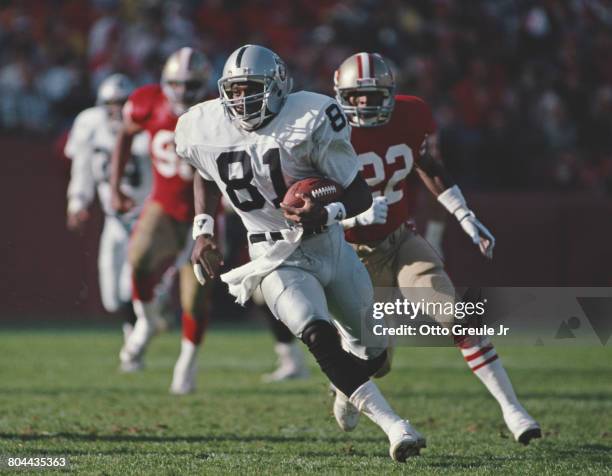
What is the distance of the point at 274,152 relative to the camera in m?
4.06

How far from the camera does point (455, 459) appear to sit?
4.08 m

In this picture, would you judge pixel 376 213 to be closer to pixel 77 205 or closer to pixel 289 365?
pixel 289 365

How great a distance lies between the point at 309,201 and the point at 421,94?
809 cm

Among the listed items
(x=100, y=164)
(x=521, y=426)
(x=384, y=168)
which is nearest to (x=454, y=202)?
(x=384, y=168)

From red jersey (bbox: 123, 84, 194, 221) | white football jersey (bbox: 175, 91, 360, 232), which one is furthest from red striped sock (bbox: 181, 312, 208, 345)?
white football jersey (bbox: 175, 91, 360, 232)

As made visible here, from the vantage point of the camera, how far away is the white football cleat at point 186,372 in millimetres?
6195

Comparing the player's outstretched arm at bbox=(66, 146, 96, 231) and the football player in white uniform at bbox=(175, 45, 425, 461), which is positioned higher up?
the football player in white uniform at bbox=(175, 45, 425, 461)

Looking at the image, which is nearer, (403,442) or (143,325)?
(403,442)

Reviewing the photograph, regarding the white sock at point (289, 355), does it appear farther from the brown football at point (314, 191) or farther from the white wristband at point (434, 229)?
the brown football at point (314, 191)

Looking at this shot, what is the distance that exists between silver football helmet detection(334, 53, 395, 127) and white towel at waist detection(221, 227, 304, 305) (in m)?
0.86

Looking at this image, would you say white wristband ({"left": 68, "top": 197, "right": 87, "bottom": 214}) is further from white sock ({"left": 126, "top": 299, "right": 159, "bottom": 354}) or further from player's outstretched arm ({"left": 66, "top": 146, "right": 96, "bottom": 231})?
white sock ({"left": 126, "top": 299, "right": 159, "bottom": 354})

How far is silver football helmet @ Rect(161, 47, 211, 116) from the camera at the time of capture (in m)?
6.45

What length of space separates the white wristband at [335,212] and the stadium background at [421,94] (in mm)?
6858

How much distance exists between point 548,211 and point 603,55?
2621mm
